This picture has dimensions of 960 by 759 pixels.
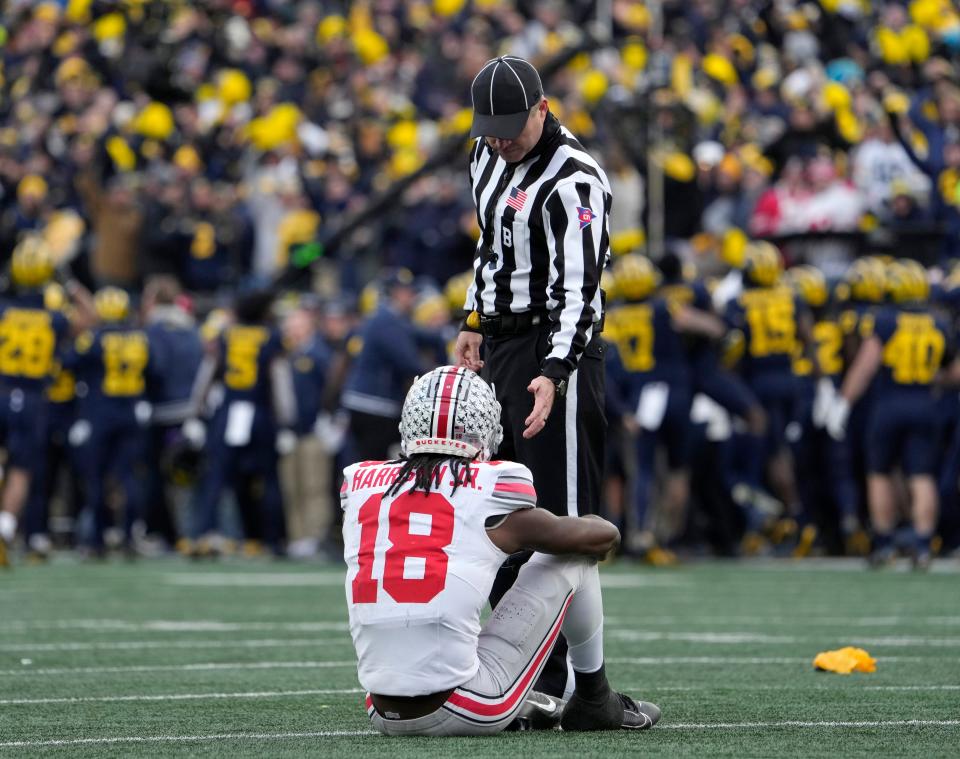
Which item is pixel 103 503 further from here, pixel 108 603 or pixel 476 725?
pixel 476 725

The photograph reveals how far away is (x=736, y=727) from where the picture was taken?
5.70 metres

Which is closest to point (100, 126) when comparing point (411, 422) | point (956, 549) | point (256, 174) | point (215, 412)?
point (256, 174)

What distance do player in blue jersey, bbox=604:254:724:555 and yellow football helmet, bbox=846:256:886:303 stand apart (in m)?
1.07

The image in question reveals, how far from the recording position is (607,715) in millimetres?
5746

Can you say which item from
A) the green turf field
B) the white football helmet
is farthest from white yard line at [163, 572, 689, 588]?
the white football helmet

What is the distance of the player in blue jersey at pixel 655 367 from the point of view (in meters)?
15.3

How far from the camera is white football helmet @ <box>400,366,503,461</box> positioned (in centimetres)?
545

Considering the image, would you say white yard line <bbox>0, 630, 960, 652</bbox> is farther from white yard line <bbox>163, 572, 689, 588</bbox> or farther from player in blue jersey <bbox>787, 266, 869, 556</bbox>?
player in blue jersey <bbox>787, 266, 869, 556</bbox>

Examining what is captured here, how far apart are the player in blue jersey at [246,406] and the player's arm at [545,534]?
11957mm

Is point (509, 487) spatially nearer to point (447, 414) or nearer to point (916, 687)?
point (447, 414)

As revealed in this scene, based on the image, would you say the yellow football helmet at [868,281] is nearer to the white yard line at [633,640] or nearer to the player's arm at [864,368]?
the player's arm at [864,368]

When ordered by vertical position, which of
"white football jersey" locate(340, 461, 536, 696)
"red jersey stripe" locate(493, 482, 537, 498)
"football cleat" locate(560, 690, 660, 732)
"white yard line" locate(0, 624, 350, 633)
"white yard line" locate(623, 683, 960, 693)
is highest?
"red jersey stripe" locate(493, 482, 537, 498)

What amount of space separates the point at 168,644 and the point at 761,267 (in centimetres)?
843

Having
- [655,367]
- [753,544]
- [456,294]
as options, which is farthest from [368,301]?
[655,367]
